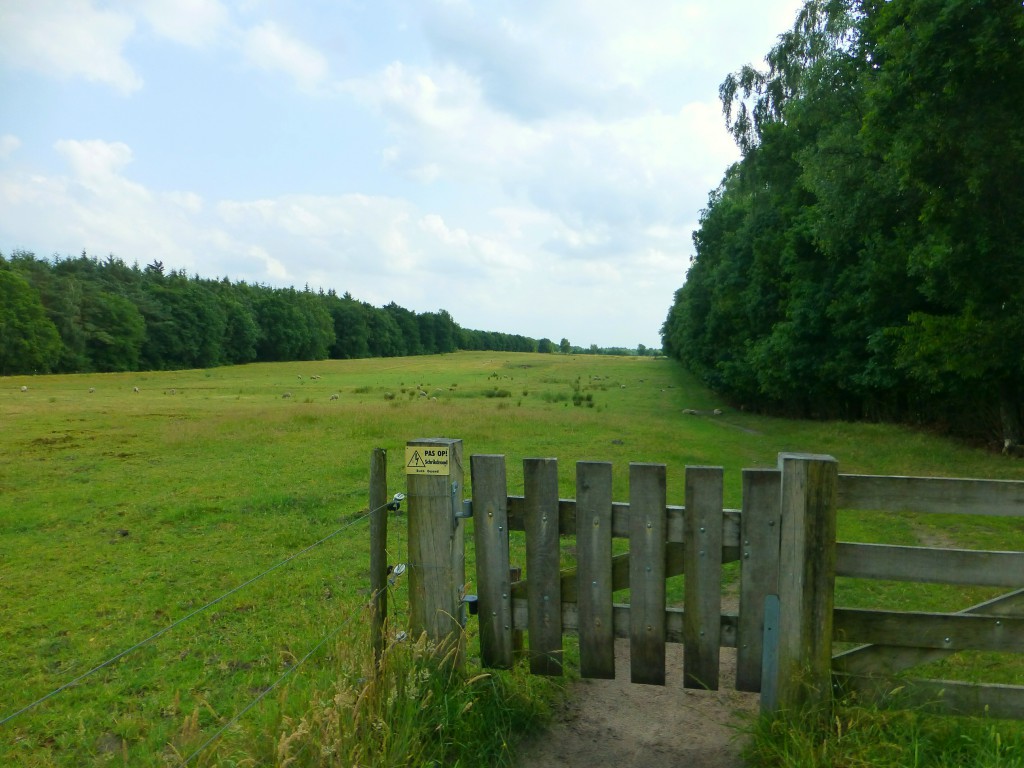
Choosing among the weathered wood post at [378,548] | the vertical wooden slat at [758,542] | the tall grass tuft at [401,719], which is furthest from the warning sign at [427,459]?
the vertical wooden slat at [758,542]

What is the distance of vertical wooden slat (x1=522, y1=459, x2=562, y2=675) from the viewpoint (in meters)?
4.52

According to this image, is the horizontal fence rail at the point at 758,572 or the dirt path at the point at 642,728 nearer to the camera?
the horizontal fence rail at the point at 758,572

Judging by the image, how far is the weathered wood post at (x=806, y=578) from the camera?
4.11m

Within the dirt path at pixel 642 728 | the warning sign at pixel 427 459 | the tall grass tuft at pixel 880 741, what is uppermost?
the warning sign at pixel 427 459

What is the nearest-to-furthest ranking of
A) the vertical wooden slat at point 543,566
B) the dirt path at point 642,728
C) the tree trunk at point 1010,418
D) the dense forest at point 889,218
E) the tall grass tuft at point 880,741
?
the tall grass tuft at point 880,741, the vertical wooden slat at point 543,566, the dirt path at point 642,728, the dense forest at point 889,218, the tree trunk at point 1010,418

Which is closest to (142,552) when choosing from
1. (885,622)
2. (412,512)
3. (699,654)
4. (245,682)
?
(245,682)

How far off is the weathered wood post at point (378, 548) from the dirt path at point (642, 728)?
1127 millimetres

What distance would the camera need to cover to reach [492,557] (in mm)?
4734

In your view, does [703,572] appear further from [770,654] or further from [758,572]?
[770,654]

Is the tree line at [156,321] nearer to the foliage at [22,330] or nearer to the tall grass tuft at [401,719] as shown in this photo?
the foliage at [22,330]

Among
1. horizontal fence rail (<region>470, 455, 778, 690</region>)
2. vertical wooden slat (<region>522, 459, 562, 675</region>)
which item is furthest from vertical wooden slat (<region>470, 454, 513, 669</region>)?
vertical wooden slat (<region>522, 459, 562, 675</region>)

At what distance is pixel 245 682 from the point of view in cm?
640

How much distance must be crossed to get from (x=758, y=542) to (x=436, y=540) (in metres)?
1.87

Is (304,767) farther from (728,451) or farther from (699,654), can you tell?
(728,451)
